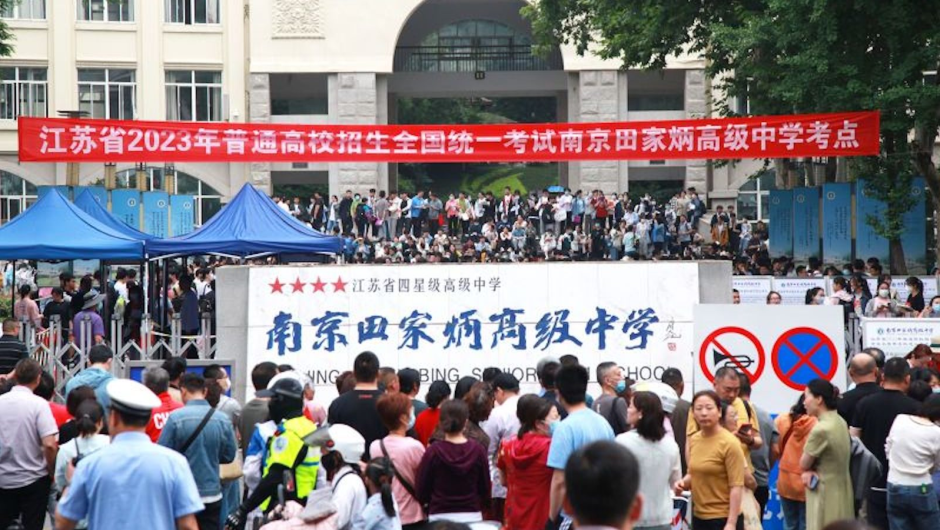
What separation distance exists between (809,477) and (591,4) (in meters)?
19.6

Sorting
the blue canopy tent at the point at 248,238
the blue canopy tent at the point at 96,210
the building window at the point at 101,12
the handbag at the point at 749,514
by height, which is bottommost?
the handbag at the point at 749,514

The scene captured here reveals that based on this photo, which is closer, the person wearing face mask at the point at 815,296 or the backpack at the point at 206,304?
the person wearing face mask at the point at 815,296

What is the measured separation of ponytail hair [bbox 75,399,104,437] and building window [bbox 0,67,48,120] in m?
36.2

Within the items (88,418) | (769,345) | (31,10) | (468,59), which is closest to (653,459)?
(88,418)

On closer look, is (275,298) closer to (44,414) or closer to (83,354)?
(83,354)

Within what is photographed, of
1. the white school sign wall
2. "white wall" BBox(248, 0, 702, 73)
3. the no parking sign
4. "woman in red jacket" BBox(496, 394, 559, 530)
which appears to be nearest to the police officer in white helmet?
"woman in red jacket" BBox(496, 394, 559, 530)

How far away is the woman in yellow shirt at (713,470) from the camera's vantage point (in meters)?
→ 8.50

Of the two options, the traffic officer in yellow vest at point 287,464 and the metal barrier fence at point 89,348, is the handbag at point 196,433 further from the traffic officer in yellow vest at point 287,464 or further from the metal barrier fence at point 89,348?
the metal barrier fence at point 89,348

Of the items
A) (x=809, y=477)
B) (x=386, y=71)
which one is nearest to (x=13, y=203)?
(x=386, y=71)

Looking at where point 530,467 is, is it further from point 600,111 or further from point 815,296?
point 600,111

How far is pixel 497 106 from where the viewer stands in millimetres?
60938

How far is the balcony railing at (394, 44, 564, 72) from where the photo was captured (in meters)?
47.3

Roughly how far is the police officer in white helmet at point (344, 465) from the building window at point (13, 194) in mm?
37115

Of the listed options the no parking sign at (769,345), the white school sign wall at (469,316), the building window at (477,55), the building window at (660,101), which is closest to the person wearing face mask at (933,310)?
the white school sign wall at (469,316)
